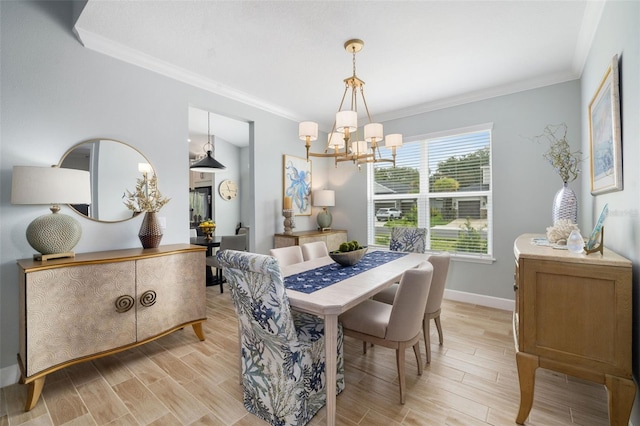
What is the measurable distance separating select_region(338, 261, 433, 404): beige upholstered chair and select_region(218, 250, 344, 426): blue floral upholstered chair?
0.30 m

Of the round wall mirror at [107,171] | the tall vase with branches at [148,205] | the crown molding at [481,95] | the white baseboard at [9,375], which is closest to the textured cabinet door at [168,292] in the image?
the tall vase with branches at [148,205]

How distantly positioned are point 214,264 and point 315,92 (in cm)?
288

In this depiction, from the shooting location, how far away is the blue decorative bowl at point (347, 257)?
2.33 meters

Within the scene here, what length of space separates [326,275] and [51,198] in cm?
202

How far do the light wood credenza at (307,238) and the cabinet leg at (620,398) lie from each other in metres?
3.09

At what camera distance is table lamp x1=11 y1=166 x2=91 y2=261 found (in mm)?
1873

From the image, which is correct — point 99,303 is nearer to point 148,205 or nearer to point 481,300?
point 148,205

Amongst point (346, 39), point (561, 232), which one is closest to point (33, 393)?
point (346, 39)

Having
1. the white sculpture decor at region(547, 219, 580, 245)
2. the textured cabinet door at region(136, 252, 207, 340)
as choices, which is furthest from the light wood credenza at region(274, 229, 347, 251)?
the white sculpture decor at region(547, 219, 580, 245)

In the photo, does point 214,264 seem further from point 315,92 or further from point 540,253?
point 540,253

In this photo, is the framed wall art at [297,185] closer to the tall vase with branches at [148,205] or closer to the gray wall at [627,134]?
the tall vase with branches at [148,205]

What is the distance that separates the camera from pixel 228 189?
22.1ft

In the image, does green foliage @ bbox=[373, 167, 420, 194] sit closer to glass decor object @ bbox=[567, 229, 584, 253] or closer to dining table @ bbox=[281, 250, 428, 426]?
dining table @ bbox=[281, 250, 428, 426]

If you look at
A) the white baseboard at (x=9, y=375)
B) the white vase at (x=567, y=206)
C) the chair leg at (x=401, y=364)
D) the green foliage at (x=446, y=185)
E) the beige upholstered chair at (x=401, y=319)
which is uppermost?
the green foliage at (x=446, y=185)
